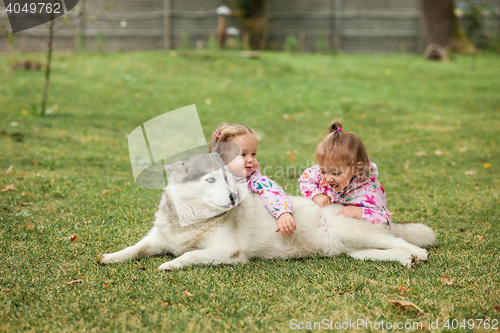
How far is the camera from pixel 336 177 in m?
4.04

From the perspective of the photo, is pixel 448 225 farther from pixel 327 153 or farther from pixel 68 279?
pixel 68 279

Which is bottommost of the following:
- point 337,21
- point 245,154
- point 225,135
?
point 245,154

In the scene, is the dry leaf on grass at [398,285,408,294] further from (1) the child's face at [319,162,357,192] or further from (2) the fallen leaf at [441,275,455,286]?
(1) the child's face at [319,162,357,192]

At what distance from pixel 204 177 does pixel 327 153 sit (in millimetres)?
1246

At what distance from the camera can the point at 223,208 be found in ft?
11.5

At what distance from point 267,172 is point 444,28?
16.9m

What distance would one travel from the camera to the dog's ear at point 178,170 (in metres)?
3.52

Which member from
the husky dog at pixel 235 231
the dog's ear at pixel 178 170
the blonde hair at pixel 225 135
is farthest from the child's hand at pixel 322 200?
the dog's ear at pixel 178 170

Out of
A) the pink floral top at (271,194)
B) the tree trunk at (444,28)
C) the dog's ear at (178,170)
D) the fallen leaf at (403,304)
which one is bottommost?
the fallen leaf at (403,304)

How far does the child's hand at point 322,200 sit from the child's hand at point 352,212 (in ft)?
0.80

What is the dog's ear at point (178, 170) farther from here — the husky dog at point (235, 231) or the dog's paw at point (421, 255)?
the dog's paw at point (421, 255)

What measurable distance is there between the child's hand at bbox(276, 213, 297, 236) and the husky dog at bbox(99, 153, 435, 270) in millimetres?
141

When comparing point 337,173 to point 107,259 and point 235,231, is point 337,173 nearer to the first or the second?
point 235,231

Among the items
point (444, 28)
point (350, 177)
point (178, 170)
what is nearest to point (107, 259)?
point (178, 170)
